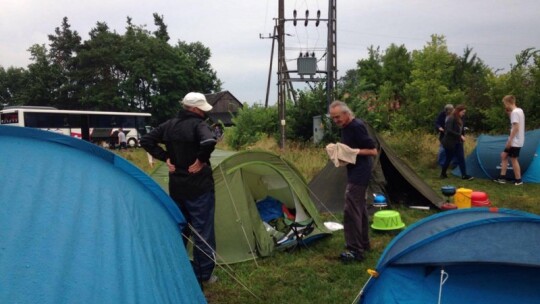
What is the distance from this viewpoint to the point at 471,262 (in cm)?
236

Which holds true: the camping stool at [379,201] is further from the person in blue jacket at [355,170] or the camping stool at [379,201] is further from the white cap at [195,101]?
the white cap at [195,101]

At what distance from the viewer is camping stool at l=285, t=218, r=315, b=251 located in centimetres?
469

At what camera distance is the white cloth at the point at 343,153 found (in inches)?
156

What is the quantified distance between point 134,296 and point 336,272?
8.33 ft

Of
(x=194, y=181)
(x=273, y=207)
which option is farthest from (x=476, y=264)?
(x=273, y=207)

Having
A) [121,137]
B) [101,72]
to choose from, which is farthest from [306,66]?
[101,72]

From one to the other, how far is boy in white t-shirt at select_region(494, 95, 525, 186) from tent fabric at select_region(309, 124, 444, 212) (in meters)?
2.30

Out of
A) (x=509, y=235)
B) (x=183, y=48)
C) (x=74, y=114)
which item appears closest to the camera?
(x=509, y=235)

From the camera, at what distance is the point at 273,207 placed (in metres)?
5.60

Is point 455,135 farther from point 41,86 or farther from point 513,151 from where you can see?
point 41,86

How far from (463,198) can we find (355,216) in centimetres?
A: 290

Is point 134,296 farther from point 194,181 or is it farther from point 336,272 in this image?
point 336,272

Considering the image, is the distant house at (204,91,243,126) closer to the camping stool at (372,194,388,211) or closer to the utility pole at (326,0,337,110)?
the utility pole at (326,0,337,110)

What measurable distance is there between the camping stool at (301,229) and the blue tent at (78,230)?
2.20m
